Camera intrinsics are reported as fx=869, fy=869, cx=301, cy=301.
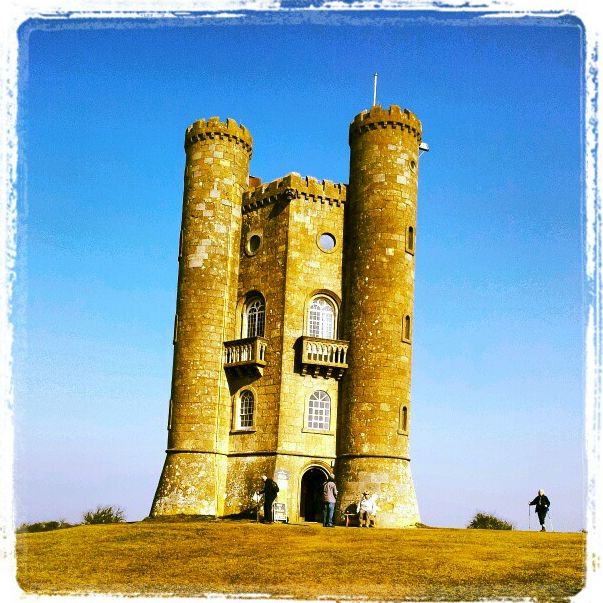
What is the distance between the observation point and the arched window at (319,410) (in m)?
38.1

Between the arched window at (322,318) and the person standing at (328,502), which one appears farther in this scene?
the arched window at (322,318)

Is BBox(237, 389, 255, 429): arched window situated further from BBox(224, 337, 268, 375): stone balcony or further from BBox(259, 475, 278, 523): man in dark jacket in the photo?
BBox(259, 475, 278, 523): man in dark jacket

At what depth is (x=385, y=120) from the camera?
1531 inches

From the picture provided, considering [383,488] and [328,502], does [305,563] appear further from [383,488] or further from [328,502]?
[383,488]

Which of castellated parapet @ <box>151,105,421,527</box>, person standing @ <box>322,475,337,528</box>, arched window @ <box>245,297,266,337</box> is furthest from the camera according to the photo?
arched window @ <box>245,297,266,337</box>

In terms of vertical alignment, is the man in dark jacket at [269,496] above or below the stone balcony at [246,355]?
below

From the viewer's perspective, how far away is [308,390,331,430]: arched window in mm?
38094

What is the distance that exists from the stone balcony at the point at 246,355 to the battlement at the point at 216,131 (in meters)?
9.86

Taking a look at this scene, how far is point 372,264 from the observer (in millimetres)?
37750

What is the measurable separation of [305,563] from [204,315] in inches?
742

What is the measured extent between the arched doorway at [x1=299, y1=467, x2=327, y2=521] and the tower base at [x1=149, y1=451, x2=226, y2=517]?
11.9ft

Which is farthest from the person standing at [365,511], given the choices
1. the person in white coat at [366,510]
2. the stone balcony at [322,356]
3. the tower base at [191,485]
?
the tower base at [191,485]

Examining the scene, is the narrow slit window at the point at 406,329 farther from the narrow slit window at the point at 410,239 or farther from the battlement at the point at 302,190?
the battlement at the point at 302,190

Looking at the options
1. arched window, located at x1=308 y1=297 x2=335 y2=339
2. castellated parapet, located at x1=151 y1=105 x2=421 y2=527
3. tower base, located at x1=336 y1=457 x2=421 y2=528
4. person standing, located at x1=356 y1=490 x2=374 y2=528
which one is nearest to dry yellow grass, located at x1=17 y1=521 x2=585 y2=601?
person standing, located at x1=356 y1=490 x2=374 y2=528
